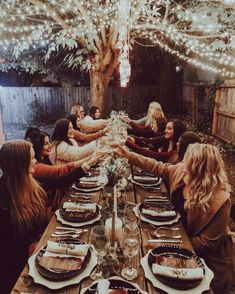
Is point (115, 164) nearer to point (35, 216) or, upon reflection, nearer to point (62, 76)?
point (35, 216)

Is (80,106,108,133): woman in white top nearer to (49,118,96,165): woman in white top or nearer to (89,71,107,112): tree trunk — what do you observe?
(89,71,107,112): tree trunk

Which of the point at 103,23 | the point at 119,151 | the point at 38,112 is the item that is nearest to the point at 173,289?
the point at 119,151

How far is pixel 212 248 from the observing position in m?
2.46

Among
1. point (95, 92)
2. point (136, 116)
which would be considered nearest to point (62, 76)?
point (136, 116)

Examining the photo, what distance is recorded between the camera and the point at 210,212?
2.44 metres

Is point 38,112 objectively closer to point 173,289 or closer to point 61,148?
point 61,148

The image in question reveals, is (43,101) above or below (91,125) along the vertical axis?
above

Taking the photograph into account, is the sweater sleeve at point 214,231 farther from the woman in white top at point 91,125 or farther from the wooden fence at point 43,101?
the wooden fence at point 43,101

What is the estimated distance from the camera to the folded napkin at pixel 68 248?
2006mm

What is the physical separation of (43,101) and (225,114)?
889 centimetres

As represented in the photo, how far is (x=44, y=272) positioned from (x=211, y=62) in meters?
15.7

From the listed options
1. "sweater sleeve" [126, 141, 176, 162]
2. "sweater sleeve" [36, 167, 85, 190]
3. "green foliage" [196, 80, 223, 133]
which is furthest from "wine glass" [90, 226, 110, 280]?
"green foliage" [196, 80, 223, 133]

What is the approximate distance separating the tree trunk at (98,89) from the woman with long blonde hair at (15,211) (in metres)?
6.28

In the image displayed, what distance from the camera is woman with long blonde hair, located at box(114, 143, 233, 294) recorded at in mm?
2430
